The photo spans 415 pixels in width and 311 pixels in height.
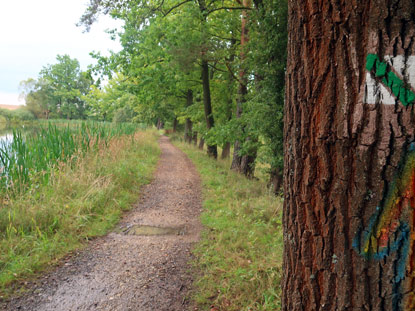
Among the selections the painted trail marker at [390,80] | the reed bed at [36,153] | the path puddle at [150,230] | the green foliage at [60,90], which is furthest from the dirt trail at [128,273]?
the green foliage at [60,90]

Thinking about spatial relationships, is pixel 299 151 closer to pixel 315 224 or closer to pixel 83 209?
pixel 315 224

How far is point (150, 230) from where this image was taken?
465cm

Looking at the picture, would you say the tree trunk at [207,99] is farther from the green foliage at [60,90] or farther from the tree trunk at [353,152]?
the green foliage at [60,90]

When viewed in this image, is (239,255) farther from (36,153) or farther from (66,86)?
(66,86)

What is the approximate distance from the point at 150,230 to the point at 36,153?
2753 millimetres

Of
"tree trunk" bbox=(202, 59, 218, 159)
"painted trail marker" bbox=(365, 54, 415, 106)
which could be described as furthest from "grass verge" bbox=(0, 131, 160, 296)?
"tree trunk" bbox=(202, 59, 218, 159)

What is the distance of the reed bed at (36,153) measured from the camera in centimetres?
469

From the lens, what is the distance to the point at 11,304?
268 centimetres

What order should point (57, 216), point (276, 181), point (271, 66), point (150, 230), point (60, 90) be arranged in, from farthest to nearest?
point (60, 90) < point (276, 181) < point (271, 66) < point (150, 230) < point (57, 216)

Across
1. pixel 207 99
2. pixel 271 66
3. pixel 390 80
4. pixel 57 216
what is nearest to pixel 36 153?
pixel 57 216

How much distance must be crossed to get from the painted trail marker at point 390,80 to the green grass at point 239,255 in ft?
6.85

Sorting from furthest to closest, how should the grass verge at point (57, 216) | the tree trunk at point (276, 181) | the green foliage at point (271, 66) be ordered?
the tree trunk at point (276, 181), the green foliage at point (271, 66), the grass verge at point (57, 216)

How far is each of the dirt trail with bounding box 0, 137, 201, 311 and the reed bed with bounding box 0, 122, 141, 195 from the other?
1774mm

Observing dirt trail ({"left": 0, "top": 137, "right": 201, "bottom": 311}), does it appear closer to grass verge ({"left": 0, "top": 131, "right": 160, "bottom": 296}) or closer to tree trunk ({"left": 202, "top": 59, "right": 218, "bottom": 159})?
grass verge ({"left": 0, "top": 131, "right": 160, "bottom": 296})
